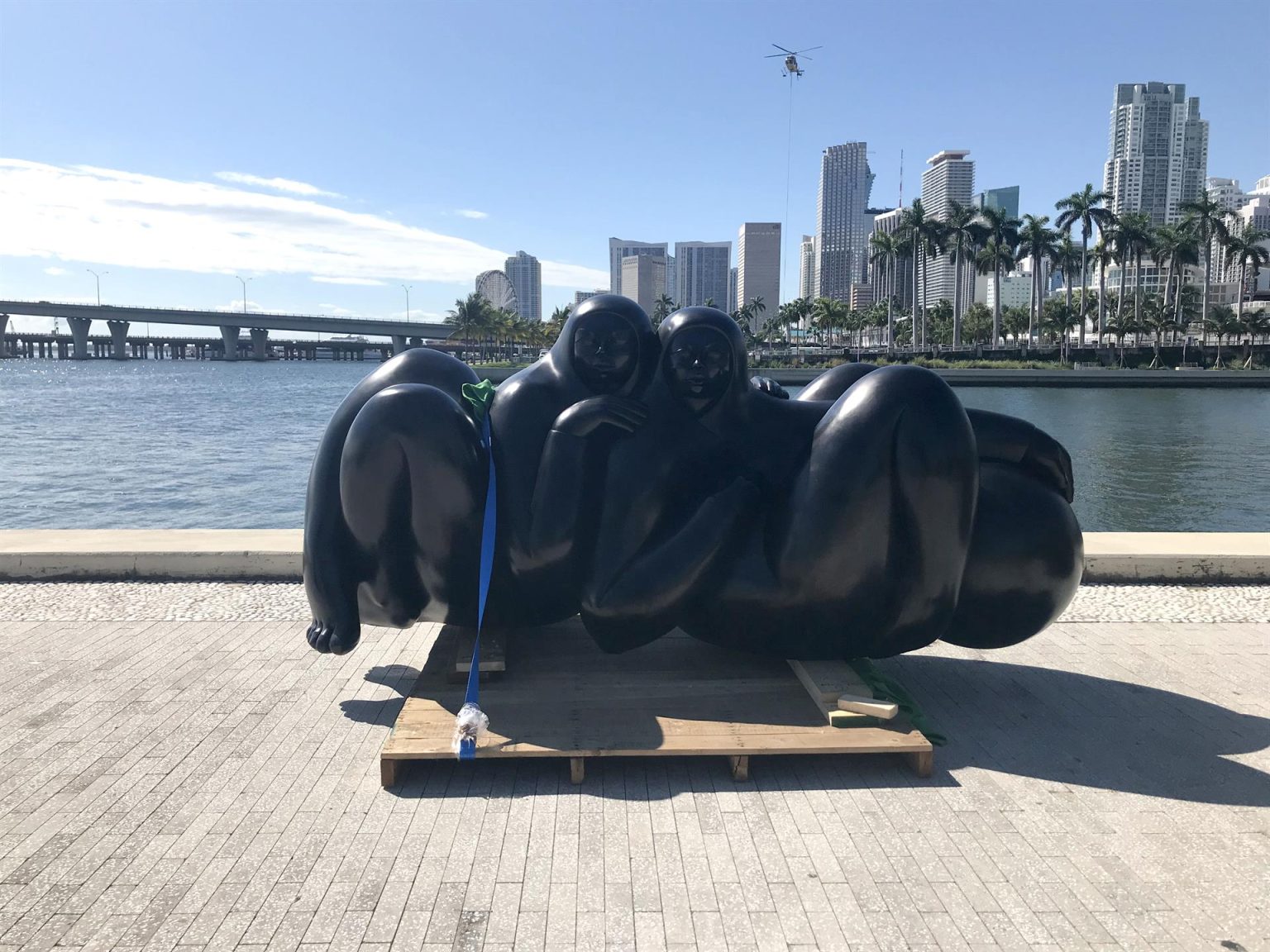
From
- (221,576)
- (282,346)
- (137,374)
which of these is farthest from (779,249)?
(221,576)

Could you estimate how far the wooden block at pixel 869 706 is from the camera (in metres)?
5.08

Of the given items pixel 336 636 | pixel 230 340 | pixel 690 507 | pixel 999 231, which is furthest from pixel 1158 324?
pixel 230 340

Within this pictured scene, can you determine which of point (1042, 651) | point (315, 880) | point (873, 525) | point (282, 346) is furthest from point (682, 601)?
point (282, 346)

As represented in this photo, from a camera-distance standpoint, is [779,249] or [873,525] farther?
[779,249]

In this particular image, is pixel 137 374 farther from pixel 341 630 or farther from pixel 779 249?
pixel 779 249

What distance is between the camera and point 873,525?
5039 mm

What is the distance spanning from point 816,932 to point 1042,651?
14.6 ft

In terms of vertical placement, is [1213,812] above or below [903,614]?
below

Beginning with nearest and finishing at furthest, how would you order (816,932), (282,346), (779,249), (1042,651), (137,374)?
(816,932) < (1042,651) < (137,374) < (282,346) < (779,249)

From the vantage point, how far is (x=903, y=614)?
5.17m

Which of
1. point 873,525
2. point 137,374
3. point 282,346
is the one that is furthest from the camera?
point 282,346

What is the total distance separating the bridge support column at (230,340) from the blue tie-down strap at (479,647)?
114 meters

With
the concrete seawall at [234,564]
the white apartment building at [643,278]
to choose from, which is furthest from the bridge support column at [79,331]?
the concrete seawall at [234,564]

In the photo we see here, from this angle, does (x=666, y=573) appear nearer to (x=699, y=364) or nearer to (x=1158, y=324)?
(x=699, y=364)
